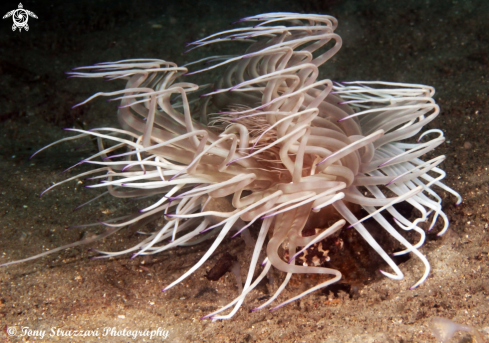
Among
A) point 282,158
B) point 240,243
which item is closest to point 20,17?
point 240,243

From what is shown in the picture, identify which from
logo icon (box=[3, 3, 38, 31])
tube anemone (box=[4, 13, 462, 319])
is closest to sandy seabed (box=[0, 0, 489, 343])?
tube anemone (box=[4, 13, 462, 319])

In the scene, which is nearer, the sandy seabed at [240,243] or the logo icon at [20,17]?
the sandy seabed at [240,243]

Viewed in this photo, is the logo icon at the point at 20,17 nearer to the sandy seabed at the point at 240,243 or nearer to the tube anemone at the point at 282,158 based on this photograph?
the sandy seabed at the point at 240,243

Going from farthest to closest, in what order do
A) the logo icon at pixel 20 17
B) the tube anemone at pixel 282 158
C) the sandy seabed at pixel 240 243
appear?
the logo icon at pixel 20 17 → the sandy seabed at pixel 240 243 → the tube anemone at pixel 282 158

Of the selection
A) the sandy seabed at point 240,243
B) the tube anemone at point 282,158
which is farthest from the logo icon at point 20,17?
the tube anemone at point 282,158

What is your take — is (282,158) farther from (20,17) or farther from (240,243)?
(20,17)

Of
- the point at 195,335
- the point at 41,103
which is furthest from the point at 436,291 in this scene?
the point at 41,103
